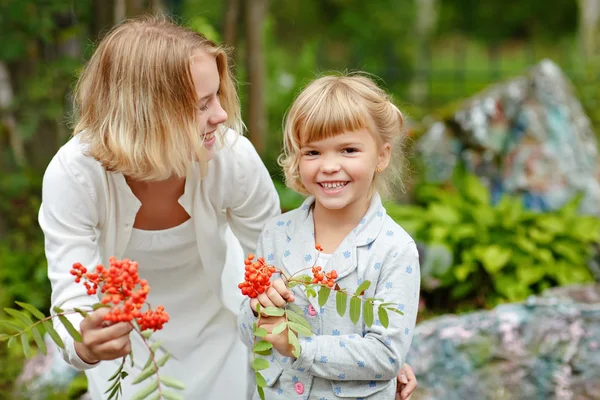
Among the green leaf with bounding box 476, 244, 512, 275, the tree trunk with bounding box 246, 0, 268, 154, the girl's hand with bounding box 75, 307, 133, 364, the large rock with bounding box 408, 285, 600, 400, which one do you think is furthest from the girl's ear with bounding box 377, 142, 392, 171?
the tree trunk with bounding box 246, 0, 268, 154

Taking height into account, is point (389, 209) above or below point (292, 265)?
below

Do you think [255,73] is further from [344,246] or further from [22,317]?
[22,317]

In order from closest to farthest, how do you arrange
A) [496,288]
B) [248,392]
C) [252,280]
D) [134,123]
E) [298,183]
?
[252,280] → [134,123] → [298,183] → [248,392] → [496,288]

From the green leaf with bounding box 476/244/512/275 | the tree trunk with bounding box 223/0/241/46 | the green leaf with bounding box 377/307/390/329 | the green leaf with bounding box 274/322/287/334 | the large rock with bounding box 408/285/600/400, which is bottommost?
the green leaf with bounding box 476/244/512/275

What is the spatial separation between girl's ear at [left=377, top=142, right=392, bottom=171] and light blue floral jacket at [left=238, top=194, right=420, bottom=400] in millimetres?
97

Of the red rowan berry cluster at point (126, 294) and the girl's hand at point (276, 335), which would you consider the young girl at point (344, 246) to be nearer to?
the girl's hand at point (276, 335)

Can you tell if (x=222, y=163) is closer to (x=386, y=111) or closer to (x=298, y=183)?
(x=298, y=183)

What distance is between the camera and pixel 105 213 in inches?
106

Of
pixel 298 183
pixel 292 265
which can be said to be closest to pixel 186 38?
pixel 298 183

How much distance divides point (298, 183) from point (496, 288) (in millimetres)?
3169

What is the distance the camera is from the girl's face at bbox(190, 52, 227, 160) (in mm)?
2467

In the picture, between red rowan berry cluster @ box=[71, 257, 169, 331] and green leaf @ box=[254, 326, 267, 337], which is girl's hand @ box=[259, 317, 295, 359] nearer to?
green leaf @ box=[254, 326, 267, 337]

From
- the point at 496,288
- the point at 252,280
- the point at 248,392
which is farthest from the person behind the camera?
the point at 496,288

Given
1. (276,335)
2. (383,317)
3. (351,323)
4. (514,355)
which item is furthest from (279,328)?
(514,355)
